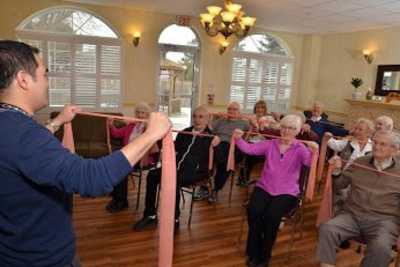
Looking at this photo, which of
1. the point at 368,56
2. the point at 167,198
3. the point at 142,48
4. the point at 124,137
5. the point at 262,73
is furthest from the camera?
the point at 262,73

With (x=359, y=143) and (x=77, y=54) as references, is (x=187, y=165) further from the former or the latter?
(x=77, y=54)

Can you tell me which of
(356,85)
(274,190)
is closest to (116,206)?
(274,190)

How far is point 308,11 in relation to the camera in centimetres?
518

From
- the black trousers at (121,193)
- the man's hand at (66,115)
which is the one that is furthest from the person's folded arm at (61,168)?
the black trousers at (121,193)

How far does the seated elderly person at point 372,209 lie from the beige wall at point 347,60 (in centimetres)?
456

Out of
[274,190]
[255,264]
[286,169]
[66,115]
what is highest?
[66,115]

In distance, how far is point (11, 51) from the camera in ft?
3.13

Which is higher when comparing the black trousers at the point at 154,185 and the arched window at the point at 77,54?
the arched window at the point at 77,54

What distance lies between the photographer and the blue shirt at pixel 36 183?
875mm

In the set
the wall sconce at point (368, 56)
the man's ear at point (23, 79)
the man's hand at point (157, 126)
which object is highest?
the wall sconce at point (368, 56)

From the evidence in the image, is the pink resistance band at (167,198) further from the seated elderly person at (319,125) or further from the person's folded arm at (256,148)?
the seated elderly person at (319,125)

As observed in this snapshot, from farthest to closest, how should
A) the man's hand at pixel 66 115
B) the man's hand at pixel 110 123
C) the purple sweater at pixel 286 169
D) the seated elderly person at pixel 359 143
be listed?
the man's hand at pixel 110 123
the seated elderly person at pixel 359 143
the purple sweater at pixel 286 169
the man's hand at pixel 66 115

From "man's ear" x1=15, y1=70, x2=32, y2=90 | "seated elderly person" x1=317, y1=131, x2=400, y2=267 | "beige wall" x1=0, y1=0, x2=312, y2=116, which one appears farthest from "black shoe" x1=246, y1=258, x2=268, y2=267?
"beige wall" x1=0, y1=0, x2=312, y2=116

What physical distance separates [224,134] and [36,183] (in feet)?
10.8
